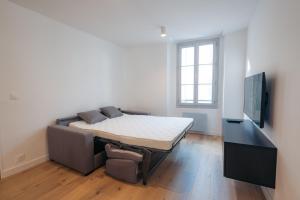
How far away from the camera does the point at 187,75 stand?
178 inches

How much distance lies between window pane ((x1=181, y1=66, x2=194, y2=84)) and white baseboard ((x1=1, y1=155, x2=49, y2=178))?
3.79 m

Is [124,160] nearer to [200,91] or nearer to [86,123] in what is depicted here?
[86,123]

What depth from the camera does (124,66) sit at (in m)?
5.00

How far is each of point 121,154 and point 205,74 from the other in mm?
3219

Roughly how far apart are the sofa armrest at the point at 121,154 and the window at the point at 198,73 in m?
2.74

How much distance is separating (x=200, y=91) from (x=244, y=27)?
1805 mm

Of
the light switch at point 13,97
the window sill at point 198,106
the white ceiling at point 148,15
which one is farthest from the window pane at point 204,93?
the light switch at point 13,97

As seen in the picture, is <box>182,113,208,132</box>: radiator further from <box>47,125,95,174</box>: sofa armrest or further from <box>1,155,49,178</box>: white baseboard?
<box>1,155,49,178</box>: white baseboard

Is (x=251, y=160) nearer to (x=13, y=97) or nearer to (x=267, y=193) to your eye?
(x=267, y=193)

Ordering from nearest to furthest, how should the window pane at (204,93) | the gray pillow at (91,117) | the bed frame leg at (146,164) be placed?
the bed frame leg at (146,164)
the gray pillow at (91,117)
the window pane at (204,93)

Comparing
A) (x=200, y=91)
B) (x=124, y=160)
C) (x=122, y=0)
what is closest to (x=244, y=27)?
(x=200, y=91)

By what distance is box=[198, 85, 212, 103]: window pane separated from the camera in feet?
14.1

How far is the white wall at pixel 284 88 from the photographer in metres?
1.26

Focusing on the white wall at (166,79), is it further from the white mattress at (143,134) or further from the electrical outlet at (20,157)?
the electrical outlet at (20,157)
